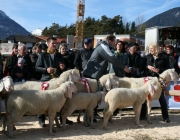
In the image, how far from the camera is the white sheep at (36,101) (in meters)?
5.34

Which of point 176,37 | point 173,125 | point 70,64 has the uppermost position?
point 176,37

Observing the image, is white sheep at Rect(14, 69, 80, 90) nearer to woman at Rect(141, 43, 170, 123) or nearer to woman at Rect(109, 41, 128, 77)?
woman at Rect(109, 41, 128, 77)

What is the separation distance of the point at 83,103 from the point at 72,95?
34 centimetres

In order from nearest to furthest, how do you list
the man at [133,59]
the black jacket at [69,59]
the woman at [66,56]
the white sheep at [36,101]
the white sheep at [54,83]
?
the white sheep at [36,101] < the white sheep at [54,83] < the man at [133,59] < the woman at [66,56] < the black jacket at [69,59]

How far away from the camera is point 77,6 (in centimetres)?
8350

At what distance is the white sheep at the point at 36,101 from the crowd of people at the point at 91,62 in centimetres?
65

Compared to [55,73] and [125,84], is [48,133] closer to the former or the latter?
[55,73]

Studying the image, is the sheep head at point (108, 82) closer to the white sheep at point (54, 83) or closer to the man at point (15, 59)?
the white sheep at point (54, 83)

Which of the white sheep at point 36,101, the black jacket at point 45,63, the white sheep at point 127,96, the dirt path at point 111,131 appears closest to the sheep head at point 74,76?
the white sheep at point 36,101

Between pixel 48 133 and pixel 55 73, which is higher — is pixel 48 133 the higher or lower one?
the lower one

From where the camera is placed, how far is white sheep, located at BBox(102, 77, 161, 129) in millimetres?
6152

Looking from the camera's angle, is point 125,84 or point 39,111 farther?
point 125,84

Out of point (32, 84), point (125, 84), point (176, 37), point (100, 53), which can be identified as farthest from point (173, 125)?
point (176, 37)

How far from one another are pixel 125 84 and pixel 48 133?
2538 mm
